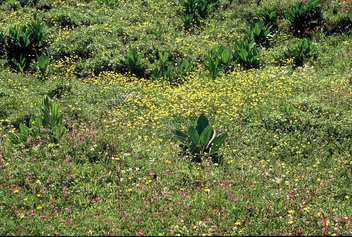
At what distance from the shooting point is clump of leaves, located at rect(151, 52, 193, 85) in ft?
37.8

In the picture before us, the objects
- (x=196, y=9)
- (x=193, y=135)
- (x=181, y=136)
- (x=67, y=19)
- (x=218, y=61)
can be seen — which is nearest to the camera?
(x=193, y=135)

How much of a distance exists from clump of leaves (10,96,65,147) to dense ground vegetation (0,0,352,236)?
0.08 feet

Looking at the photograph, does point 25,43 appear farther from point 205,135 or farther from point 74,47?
point 205,135

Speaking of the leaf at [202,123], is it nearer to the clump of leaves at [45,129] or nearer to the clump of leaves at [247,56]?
the clump of leaves at [45,129]

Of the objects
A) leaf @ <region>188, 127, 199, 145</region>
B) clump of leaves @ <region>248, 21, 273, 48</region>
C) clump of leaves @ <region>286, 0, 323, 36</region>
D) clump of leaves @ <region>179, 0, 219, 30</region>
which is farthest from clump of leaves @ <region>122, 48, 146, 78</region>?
clump of leaves @ <region>286, 0, 323, 36</region>

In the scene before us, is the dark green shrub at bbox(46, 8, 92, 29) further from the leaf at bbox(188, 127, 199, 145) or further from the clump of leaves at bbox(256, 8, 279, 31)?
the leaf at bbox(188, 127, 199, 145)

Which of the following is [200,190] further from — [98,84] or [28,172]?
[98,84]

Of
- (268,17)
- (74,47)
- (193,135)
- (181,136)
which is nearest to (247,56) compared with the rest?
(268,17)

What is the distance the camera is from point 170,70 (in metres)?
11.6

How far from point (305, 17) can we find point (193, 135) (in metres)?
8.79

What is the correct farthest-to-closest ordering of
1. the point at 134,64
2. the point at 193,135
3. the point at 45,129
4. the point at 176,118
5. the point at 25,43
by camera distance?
the point at 25,43
the point at 134,64
the point at 176,118
the point at 45,129
the point at 193,135

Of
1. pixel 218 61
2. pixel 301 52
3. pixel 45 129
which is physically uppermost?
pixel 45 129

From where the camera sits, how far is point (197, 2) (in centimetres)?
1600

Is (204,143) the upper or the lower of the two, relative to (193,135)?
lower
